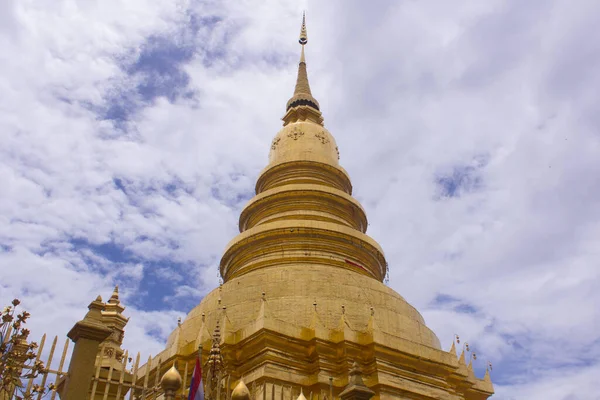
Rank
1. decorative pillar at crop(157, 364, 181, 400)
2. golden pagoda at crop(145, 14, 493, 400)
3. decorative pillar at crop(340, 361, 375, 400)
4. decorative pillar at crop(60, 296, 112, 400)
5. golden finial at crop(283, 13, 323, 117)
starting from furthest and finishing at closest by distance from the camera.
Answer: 1. golden finial at crop(283, 13, 323, 117)
2. golden pagoda at crop(145, 14, 493, 400)
3. decorative pillar at crop(340, 361, 375, 400)
4. decorative pillar at crop(60, 296, 112, 400)
5. decorative pillar at crop(157, 364, 181, 400)

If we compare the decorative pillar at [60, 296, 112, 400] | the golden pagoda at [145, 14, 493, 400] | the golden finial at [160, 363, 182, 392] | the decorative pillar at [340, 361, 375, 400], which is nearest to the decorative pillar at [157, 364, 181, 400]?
the golden finial at [160, 363, 182, 392]

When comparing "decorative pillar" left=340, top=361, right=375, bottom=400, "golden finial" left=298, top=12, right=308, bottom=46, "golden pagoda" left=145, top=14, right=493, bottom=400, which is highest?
"golden finial" left=298, top=12, right=308, bottom=46

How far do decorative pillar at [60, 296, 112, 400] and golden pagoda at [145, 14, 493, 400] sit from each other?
3.45 m

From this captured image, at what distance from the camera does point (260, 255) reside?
2047 centimetres

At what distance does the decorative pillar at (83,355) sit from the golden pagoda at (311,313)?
3.45 metres

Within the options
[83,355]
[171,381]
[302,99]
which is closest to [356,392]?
[171,381]

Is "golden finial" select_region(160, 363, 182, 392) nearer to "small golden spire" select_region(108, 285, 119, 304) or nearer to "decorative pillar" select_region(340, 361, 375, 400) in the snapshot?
"decorative pillar" select_region(340, 361, 375, 400)

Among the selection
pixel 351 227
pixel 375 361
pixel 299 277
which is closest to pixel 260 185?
pixel 351 227

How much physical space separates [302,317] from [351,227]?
6322 millimetres

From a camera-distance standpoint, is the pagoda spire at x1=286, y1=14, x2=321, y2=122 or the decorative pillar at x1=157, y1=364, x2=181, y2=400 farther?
the pagoda spire at x1=286, y1=14, x2=321, y2=122

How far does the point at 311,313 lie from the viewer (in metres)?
16.5

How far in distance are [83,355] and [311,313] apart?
369 inches

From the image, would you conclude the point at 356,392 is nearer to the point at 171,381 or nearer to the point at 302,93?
the point at 171,381

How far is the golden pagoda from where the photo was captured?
592 inches
